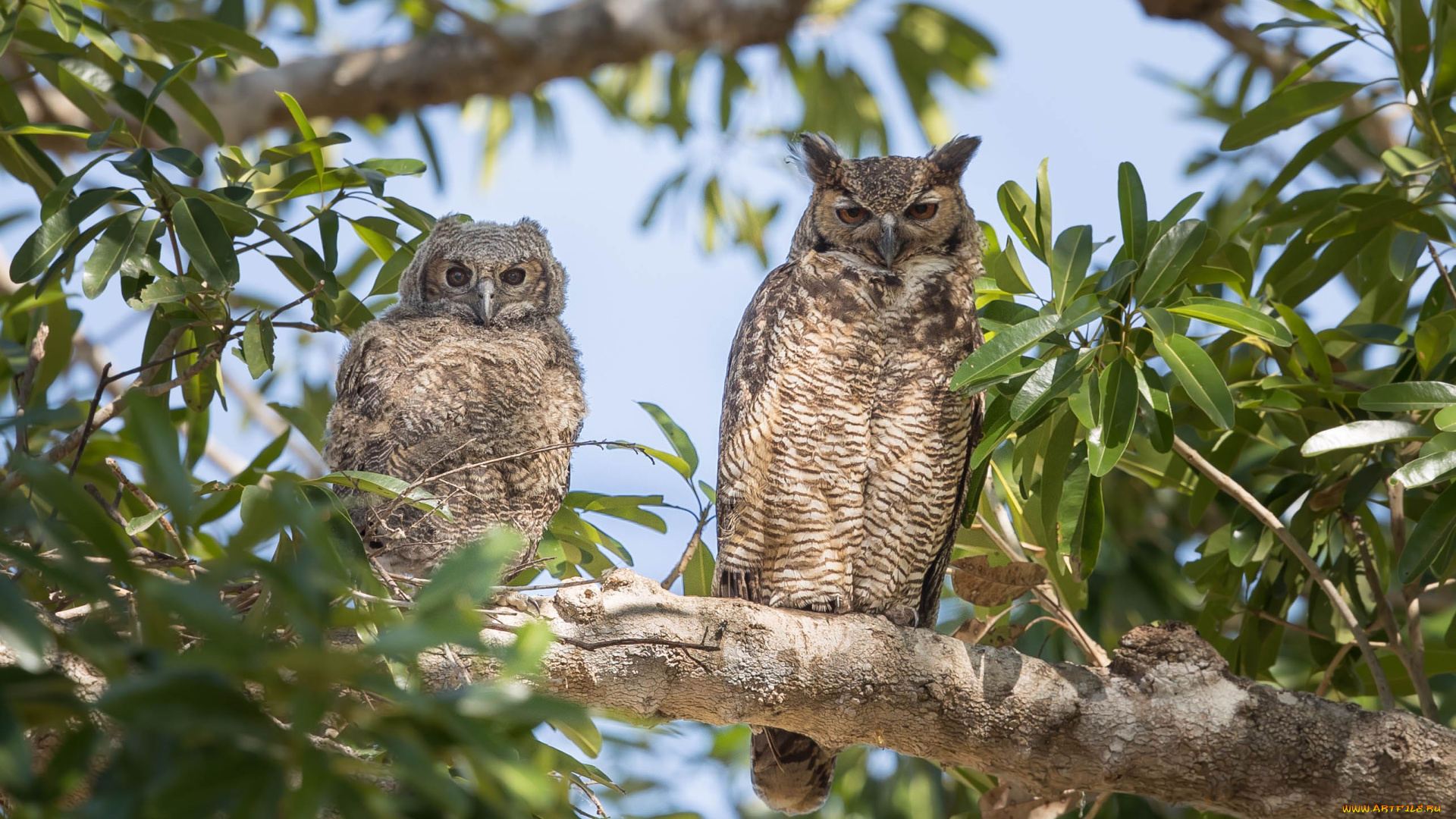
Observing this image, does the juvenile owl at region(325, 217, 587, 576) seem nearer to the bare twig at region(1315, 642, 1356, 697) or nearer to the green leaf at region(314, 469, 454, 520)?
the green leaf at region(314, 469, 454, 520)

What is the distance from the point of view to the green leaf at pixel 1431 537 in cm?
236

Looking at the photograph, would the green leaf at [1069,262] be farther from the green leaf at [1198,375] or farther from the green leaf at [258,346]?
the green leaf at [258,346]

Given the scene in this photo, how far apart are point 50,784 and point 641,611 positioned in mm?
1304

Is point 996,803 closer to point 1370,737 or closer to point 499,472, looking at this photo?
point 1370,737

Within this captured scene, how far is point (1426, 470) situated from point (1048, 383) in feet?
2.29

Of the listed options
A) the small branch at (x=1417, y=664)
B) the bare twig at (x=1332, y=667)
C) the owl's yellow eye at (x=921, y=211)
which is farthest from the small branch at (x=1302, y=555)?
the owl's yellow eye at (x=921, y=211)

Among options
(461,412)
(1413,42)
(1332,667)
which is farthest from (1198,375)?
(461,412)

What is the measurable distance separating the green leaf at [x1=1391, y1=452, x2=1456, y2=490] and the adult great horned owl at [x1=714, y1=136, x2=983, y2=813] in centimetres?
104

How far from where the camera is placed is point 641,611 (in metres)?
2.24

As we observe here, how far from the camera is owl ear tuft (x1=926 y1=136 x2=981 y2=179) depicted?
3.24 meters

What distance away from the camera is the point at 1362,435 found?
2324mm

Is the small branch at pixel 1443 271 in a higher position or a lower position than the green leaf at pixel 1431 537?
higher

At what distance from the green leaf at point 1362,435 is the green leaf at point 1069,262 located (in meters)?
0.55

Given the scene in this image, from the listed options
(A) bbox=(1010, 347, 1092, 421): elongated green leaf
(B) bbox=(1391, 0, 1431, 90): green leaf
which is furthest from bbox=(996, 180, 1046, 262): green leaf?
(B) bbox=(1391, 0, 1431, 90): green leaf
